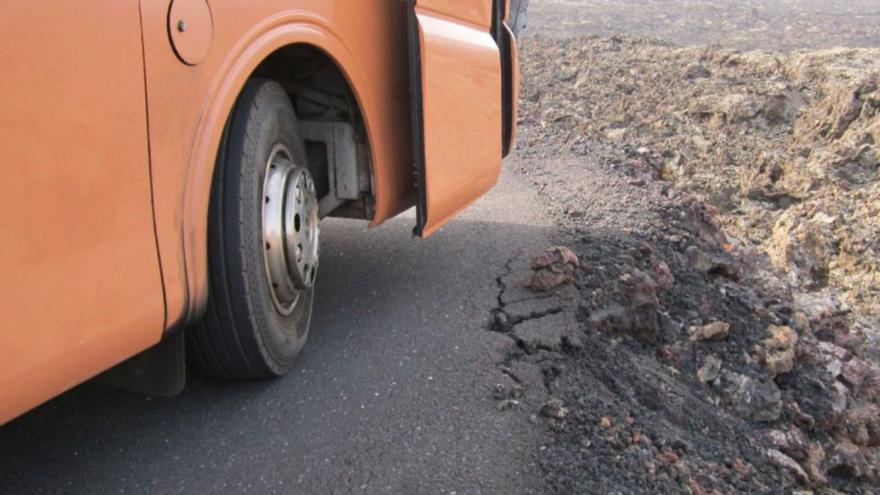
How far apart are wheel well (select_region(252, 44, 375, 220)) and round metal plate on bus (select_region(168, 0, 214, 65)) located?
110 centimetres

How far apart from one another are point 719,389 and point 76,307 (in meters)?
3.07

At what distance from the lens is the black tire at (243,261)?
2.69 meters

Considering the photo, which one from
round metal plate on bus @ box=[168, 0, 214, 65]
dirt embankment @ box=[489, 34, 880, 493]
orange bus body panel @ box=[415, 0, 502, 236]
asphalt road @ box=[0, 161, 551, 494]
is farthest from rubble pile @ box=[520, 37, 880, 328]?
round metal plate on bus @ box=[168, 0, 214, 65]

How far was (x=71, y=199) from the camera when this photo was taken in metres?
1.94

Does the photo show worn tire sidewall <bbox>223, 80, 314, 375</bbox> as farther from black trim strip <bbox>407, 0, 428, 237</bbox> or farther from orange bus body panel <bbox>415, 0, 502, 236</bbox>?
orange bus body panel <bbox>415, 0, 502, 236</bbox>

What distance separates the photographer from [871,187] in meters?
8.24

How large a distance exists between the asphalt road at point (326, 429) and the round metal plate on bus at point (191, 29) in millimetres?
1260

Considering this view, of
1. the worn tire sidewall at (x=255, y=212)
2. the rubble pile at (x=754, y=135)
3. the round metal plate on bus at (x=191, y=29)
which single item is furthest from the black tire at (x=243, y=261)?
the rubble pile at (x=754, y=135)

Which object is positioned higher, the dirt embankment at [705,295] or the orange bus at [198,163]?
the orange bus at [198,163]

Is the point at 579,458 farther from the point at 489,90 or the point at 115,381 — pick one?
the point at 489,90

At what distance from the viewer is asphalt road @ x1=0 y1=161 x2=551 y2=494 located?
8.69 ft

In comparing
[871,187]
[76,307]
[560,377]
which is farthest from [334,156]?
[871,187]

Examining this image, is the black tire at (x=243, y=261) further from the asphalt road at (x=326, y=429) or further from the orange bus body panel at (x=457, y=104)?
the orange bus body panel at (x=457, y=104)

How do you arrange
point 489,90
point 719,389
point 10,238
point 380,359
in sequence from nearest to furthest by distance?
point 10,238
point 380,359
point 719,389
point 489,90
